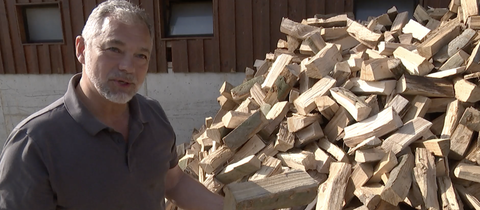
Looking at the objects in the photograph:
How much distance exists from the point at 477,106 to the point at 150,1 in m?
4.56

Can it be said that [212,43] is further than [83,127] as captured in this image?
Yes

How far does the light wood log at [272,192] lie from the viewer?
1.04 m

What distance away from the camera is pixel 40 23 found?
6.24 metres

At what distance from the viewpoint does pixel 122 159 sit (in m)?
1.52

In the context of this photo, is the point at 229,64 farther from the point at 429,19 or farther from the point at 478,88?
the point at 478,88

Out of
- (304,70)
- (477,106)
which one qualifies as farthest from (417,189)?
(304,70)

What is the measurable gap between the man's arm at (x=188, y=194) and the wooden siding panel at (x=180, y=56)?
3.75 meters

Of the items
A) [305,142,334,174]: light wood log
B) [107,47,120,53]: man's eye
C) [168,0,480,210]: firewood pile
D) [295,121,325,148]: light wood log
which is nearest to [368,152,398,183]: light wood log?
[168,0,480,210]: firewood pile

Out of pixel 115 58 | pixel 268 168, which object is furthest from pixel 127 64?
pixel 268 168

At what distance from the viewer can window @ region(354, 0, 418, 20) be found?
16.2ft

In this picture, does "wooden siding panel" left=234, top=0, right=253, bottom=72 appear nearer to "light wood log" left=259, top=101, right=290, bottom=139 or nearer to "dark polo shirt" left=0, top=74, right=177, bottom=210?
"light wood log" left=259, top=101, right=290, bottom=139

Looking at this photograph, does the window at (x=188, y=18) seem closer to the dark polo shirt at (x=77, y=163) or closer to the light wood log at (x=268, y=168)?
the light wood log at (x=268, y=168)

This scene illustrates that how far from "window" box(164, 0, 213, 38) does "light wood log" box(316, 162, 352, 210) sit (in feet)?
11.5

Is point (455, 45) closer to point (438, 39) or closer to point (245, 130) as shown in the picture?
point (438, 39)
